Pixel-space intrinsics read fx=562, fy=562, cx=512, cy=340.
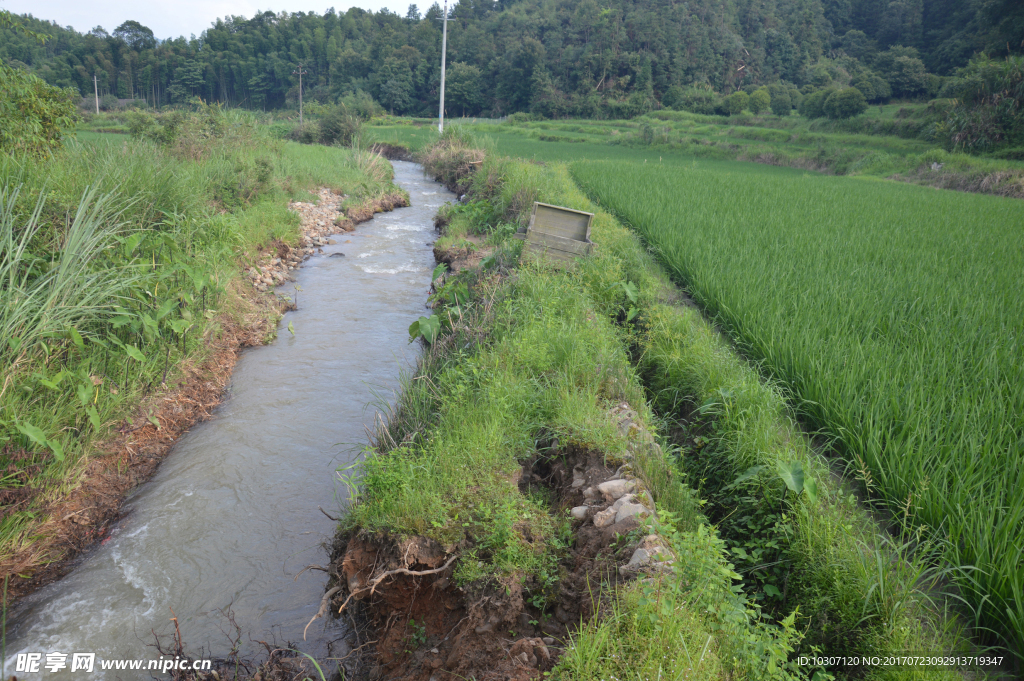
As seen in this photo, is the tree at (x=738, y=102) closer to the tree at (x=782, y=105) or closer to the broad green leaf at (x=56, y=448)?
the tree at (x=782, y=105)

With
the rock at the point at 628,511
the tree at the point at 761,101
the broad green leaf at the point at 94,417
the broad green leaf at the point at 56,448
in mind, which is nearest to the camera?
the rock at the point at 628,511

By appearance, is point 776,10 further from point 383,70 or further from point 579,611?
point 579,611

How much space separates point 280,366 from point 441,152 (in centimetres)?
1681

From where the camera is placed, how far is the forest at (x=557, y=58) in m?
60.2

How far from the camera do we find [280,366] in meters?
6.52

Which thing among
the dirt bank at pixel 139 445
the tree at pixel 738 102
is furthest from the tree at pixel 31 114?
the tree at pixel 738 102

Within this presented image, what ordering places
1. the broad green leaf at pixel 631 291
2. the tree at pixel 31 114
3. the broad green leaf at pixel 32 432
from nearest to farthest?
the broad green leaf at pixel 32 432
the broad green leaf at pixel 631 291
the tree at pixel 31 114

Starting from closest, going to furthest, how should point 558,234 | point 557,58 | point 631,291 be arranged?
point 631,291 → point 558,234 → point 557,58

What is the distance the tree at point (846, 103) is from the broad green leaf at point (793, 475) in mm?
43371

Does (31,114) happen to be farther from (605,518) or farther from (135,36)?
(135,36)

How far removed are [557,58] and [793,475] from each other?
73767mm

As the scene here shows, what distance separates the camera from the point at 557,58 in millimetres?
67812

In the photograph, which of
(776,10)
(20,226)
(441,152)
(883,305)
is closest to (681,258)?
(883,305)

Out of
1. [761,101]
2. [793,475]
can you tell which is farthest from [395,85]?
[793,475]
